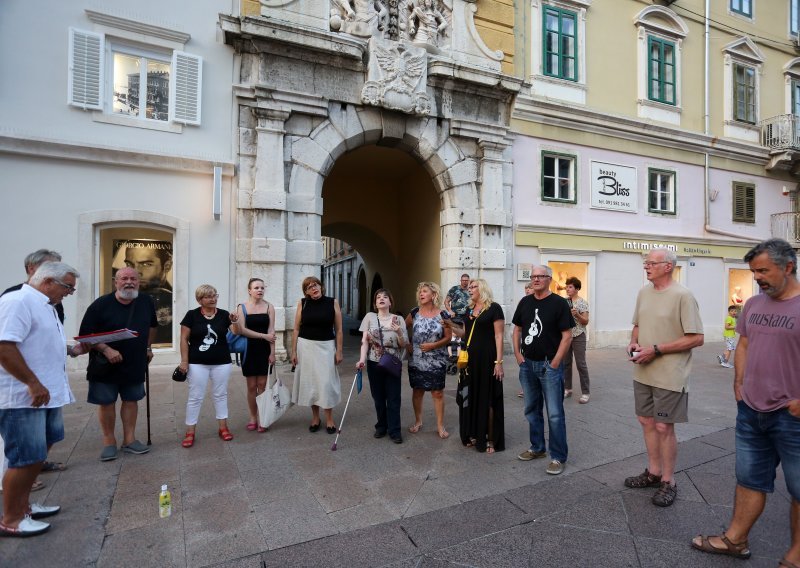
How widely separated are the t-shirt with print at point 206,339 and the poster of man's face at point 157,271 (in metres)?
4.57

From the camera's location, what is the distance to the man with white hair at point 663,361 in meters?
3.46

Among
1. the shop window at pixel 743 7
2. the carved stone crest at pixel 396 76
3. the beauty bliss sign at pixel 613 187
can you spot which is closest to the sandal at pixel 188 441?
the carved stone crest at pixel 396 76

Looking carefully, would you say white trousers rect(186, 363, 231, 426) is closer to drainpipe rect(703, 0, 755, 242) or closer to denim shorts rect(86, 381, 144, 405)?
denim shorts rect(86, 381, 144, 405)

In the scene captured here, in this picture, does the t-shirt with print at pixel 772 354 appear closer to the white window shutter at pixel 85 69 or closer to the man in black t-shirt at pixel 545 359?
the man in black t-shirt at pixel 545 359

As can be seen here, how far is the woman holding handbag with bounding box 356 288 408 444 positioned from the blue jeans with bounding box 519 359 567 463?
4.48 feet

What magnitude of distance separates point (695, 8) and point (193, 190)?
50.2 ft

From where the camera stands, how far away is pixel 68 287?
3176 mm

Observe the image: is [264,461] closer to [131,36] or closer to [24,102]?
[24,102]

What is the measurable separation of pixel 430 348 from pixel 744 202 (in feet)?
49.0

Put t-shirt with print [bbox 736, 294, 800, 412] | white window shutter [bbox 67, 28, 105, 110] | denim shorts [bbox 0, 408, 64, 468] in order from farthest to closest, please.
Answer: white window shutter [bbox 67, 28, 105, 110]
denim shorts [bbox 0, 408, 64, 468]
t-shirt with print [bbox 736, 294, 800, 412]

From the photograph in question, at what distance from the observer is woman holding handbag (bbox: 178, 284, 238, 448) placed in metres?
4.68

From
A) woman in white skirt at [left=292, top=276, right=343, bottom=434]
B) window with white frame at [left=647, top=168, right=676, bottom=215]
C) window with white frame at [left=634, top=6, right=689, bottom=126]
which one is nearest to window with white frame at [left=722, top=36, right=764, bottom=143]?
window with white frame at [left=634, top=6, right=689, bottom=126]

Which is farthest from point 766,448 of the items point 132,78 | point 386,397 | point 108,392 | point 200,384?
point 132,78

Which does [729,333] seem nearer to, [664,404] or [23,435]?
[664,404]
